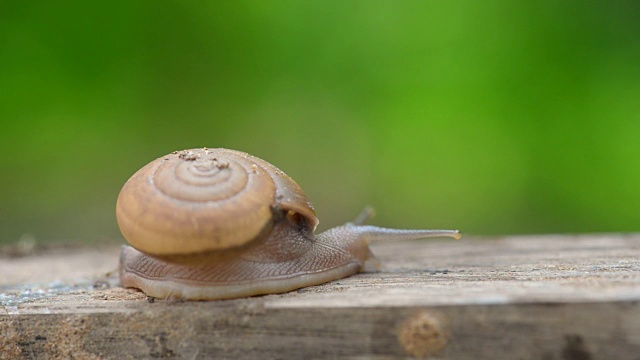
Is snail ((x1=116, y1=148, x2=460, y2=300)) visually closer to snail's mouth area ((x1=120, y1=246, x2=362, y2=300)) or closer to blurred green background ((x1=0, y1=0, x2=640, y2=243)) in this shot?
snail's mouth area ((x1=120, y1=246, x2=362, y2=300))

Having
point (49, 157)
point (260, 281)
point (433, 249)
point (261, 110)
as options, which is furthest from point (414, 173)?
point (260, 281)

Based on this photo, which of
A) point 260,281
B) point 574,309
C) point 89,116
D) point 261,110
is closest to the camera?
point 574,309

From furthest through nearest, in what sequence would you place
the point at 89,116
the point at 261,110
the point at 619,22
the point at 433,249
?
the point at 261,110 → the point at 89,116 → the point at 619,22 → the point at 433,249

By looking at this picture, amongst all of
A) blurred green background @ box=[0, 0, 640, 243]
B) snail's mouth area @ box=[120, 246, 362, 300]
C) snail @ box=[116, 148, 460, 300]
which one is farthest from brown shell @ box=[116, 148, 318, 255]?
blurred green background @ box=[0, 0, 640, 243]

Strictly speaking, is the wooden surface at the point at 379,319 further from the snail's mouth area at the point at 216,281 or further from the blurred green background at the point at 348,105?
the blurred green background at the point at 348,105

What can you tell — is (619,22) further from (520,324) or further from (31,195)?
(31,195)

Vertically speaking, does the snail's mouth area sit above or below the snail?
below

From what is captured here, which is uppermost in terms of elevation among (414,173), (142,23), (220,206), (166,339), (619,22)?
(142,23)
